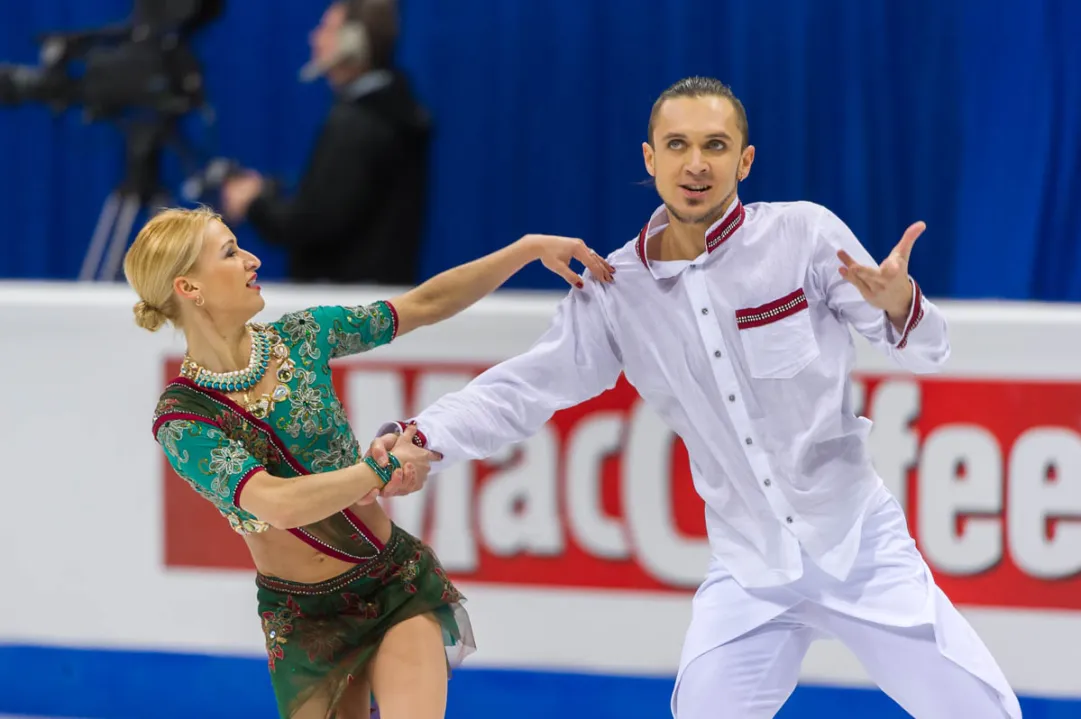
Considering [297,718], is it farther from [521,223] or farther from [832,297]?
[521,223]

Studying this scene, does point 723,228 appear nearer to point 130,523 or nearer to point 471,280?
point 471,280

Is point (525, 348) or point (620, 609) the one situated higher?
point (525, 348)

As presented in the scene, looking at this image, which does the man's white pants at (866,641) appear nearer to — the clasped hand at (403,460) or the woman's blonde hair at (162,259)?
the clasped hand at (403,460)

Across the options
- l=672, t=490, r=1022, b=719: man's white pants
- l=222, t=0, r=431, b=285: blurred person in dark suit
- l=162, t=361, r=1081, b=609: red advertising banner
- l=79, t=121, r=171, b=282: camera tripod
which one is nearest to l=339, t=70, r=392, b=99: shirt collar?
l=222, t=0, r=431, b=285: blurred person in dark suit

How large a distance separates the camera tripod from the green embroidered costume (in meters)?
2.93

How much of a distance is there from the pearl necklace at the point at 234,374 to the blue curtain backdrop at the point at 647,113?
2.59 meters

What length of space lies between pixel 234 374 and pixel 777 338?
958mm

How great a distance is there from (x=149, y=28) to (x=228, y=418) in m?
3.16

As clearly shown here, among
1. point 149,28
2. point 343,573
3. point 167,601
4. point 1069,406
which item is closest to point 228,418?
point 343,573

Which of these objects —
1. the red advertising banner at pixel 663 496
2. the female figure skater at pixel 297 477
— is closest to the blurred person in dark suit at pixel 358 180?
the red advertising banner at pixel 663 496

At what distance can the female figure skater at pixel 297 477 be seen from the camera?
238cm

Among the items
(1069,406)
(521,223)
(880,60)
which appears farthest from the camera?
(521,223)

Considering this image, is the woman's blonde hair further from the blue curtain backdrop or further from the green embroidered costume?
the blue curtain backdrop

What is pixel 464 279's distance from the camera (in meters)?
2.80
